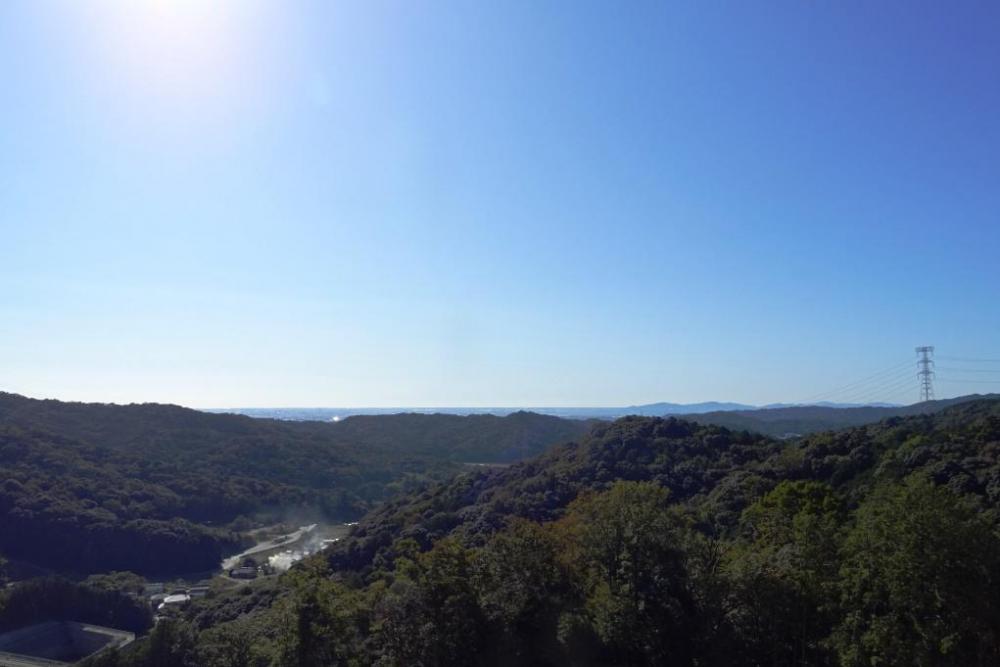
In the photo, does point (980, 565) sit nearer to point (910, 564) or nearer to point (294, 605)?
point (910, 564)

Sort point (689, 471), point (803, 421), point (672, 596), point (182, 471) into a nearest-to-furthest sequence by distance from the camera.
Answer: point (672, 596) → point (689, 471) → point (182, 471) → point (803, 421)

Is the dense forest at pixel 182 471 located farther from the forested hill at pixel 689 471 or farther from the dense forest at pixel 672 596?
the dense forest at pixel 672 596

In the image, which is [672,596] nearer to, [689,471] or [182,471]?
[689,471]

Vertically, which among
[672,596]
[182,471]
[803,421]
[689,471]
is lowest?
[182,471]

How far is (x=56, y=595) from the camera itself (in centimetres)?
3659

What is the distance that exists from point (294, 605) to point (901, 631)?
42.6 feet

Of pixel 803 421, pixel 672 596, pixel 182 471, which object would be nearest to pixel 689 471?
pixel 672 596

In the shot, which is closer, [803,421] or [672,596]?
[672,596]

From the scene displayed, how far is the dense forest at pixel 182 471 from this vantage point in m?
51.1

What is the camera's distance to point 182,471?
72312 mm

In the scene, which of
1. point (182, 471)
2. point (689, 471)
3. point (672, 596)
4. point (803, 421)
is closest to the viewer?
point (672, 596)

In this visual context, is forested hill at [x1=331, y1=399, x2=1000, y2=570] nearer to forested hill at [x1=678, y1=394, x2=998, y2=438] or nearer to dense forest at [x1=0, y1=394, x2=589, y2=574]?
dense forest at [x1=0, y1=394, x2=589, y2=574]

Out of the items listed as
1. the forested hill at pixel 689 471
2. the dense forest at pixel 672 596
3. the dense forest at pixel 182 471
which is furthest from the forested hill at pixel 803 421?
the dense forest at pixel 672 596

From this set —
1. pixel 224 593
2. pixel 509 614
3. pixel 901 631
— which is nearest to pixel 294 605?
pixel 509 614
